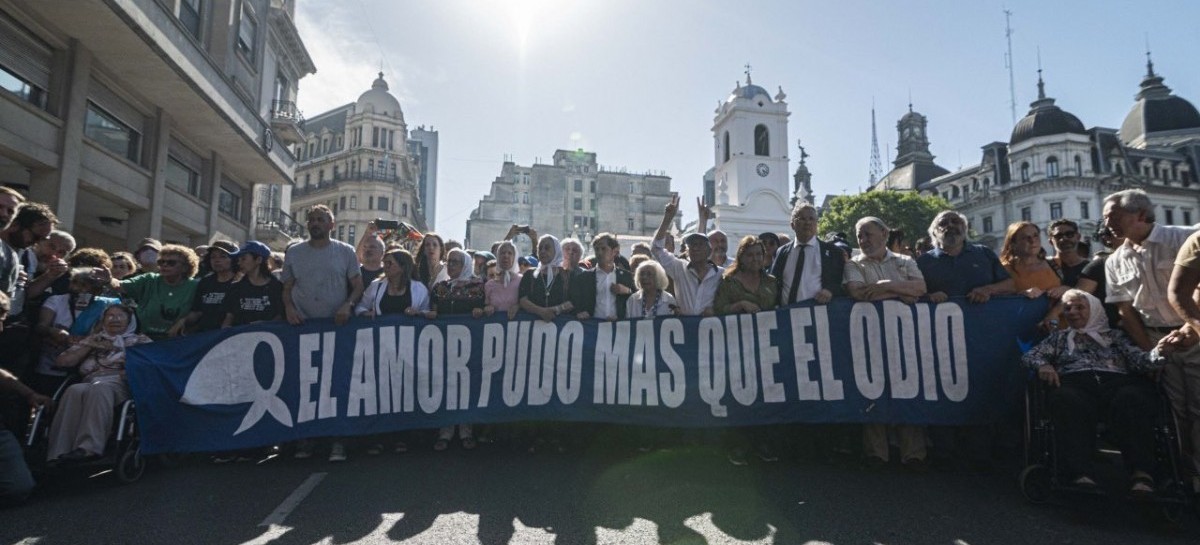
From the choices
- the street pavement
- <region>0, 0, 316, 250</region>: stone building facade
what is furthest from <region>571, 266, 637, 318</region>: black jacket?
<region>0, 0, 316, 250</region>: stone building facade

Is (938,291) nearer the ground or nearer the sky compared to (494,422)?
nearer the sky

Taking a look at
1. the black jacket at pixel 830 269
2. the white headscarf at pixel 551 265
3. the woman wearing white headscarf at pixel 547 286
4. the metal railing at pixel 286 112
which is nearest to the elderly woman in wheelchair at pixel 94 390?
the woman wearing white headscarf at pixel 547 286

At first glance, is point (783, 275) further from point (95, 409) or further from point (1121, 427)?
point (95, 409)

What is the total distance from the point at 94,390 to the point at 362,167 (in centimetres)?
6573

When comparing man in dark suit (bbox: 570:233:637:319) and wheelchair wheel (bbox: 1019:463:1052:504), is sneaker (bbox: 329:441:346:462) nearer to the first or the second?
man in dark suit (bbox: 570:233:637:319)

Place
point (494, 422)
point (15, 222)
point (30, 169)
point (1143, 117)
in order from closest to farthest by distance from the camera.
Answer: point (15, 222), point (494, 422), point (30, 169), point (1143, 117)

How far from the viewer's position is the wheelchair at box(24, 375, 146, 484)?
4703mm

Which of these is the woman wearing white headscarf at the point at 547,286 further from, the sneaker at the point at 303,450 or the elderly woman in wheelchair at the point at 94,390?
the elderly woman in wheelchair at the point at 94,390

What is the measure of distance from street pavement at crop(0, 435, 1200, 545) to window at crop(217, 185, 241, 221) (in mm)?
17734

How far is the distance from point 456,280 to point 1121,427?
5599mm

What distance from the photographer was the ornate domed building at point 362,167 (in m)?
65.9

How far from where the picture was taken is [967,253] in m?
5.51

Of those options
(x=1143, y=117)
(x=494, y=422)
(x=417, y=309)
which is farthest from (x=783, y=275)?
(x=1143, y=117)

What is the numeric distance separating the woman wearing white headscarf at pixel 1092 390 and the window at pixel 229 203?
71.0ft
